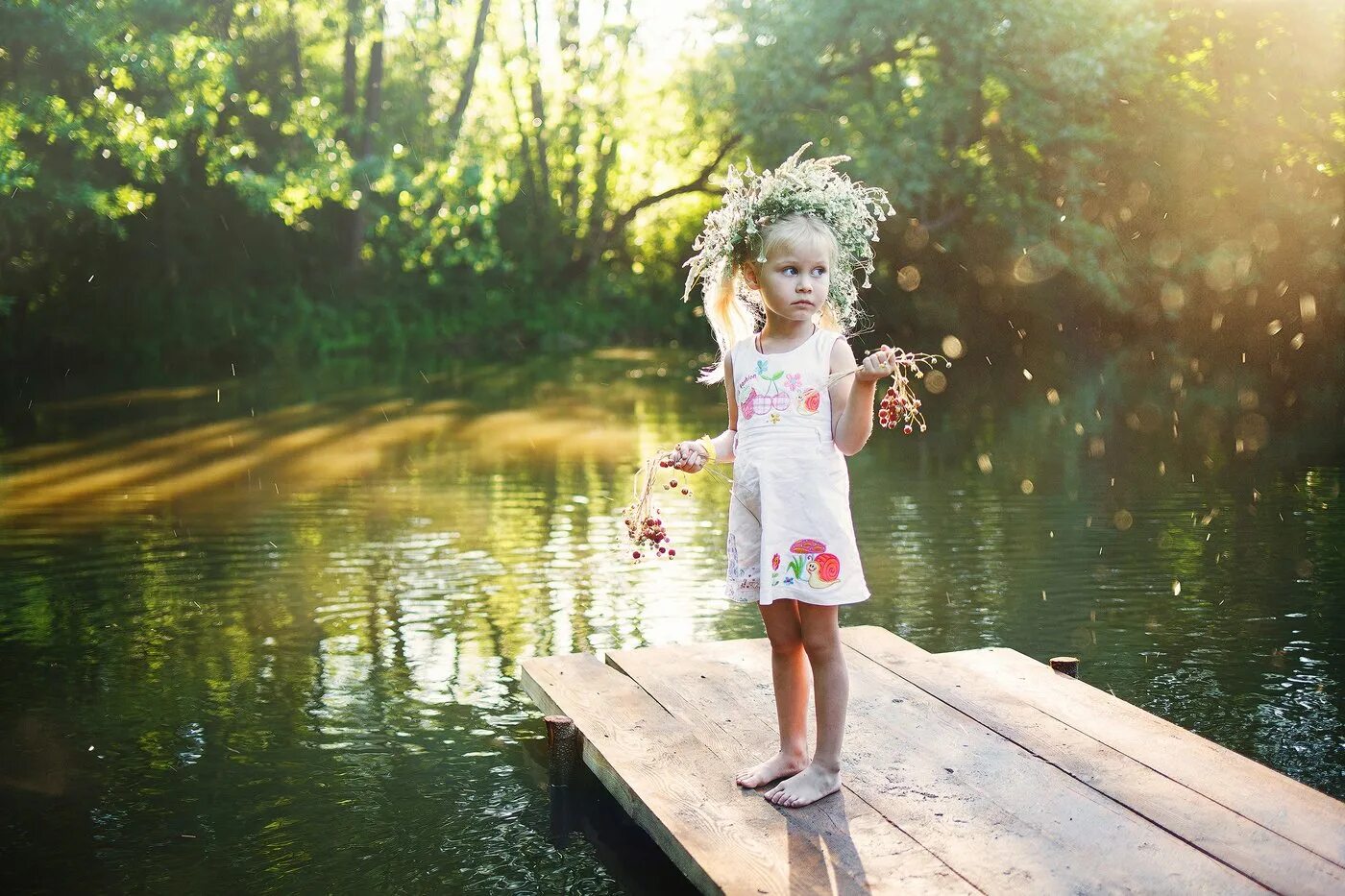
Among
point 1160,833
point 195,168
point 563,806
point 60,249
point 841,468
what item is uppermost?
point 195,168

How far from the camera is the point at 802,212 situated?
12.1 ft

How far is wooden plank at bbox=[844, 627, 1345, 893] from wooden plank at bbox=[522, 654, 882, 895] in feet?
2.71

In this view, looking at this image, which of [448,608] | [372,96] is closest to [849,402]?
[448,608]

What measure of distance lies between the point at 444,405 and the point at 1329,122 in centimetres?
1285

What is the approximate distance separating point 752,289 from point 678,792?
4.56 ft

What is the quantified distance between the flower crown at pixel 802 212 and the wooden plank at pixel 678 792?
51.6 inches

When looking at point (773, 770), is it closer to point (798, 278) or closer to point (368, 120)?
point (798, 278)

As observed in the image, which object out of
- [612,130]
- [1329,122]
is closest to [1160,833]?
[1329,122]

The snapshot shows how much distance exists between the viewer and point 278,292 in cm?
2678

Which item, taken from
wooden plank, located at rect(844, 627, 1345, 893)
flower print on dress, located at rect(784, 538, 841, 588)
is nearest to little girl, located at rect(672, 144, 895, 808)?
flower print on dress, located at rect(784, 538, 841, 588)

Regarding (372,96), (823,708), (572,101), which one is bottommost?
(823,708)

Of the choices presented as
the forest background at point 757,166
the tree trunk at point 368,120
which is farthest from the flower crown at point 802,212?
the tree trunk at point 368,120

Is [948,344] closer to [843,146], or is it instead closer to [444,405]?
[843,146]

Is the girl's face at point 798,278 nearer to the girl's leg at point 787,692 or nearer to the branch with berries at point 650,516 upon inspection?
the branch with berries at point 650,516
